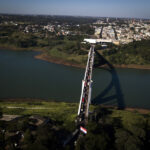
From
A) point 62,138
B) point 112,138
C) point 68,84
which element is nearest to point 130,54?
point 68,84

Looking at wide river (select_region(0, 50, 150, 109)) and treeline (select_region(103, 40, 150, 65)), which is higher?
treeline (select_region(103, 40, 150, 65))

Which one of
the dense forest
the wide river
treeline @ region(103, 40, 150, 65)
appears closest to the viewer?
the dense forest

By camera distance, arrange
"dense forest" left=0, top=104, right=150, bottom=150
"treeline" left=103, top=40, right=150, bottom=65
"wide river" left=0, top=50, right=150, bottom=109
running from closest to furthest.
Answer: "dense forest" left=0, top=104, right=150, bottom=150 → "wide river" left=0, top=50, right=150, bottom=109 → "treeline" left=103, top=40, right=150, bottom=65

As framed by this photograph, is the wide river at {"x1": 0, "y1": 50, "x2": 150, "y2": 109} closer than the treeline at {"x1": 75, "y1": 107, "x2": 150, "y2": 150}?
No

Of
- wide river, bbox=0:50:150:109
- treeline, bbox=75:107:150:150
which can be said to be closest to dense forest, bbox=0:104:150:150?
treeline, bbox=75:107:150:150

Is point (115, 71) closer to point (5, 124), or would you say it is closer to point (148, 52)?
point (148, 52)

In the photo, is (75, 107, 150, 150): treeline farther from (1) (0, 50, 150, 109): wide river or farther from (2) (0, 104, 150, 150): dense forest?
(1) (0, 50, 150, 109): wide river

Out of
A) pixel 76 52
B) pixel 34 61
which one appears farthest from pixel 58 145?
pixel 76 52

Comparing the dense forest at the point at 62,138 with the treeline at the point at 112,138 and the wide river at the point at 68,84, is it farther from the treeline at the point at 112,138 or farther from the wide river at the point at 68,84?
the wide river at the point at 68,84
